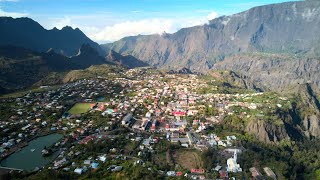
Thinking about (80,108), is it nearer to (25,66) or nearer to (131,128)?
(131,128)

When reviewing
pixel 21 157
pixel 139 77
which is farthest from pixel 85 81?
pixel 21 157

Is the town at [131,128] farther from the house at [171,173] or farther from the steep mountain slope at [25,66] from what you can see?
the steep mountain slope at [25,66]

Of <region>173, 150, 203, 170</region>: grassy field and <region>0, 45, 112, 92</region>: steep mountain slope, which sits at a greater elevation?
<region>0, 45, 112, 92</region>: steep mountain slope

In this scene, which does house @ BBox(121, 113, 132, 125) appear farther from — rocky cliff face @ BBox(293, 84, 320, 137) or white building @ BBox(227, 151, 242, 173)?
rocky cliff face @ BBox(293, 84, 320, 137)

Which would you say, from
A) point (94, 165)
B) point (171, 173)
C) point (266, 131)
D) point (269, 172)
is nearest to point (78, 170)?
point (94, 165)

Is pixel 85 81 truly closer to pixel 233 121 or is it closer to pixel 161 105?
pixel 161 105

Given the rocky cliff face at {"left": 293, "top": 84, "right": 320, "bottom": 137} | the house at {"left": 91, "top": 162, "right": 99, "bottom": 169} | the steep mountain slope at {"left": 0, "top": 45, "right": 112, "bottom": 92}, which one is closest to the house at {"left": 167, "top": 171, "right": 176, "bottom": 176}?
the house at {"left": 91, "top": 162, "right": 99, "bottom": 169}
